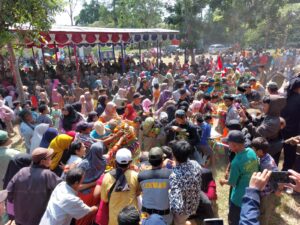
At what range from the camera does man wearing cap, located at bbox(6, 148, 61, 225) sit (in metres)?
3.01

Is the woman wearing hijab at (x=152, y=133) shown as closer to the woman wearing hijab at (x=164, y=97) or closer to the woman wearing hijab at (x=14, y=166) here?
the woman wearing hijab at (x=164, y=97)

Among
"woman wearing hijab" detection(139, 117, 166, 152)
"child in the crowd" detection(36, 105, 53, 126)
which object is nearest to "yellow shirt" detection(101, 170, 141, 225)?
"woman wearing hijab" detection(139, 117, 166, 152)

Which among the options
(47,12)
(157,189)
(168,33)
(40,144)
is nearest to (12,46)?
(47,12)

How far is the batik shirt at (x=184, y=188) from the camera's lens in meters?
2.74

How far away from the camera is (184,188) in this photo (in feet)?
9.00

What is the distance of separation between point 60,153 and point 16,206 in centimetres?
92

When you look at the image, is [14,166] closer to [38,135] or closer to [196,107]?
[38,135]

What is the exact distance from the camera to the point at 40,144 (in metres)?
4.56

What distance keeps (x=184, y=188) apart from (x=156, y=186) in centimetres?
28

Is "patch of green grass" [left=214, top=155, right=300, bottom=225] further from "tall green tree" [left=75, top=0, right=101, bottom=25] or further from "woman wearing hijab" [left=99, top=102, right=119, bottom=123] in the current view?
"tall green tree" [left=75, top=0, right=101, bottom=25]

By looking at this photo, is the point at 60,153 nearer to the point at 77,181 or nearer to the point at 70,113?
the point at 77,181

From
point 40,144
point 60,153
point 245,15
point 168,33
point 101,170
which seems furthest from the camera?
point 245,15

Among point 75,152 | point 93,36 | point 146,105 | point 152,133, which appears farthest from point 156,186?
point 93,36

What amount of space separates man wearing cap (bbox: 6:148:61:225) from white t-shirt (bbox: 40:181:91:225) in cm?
24
